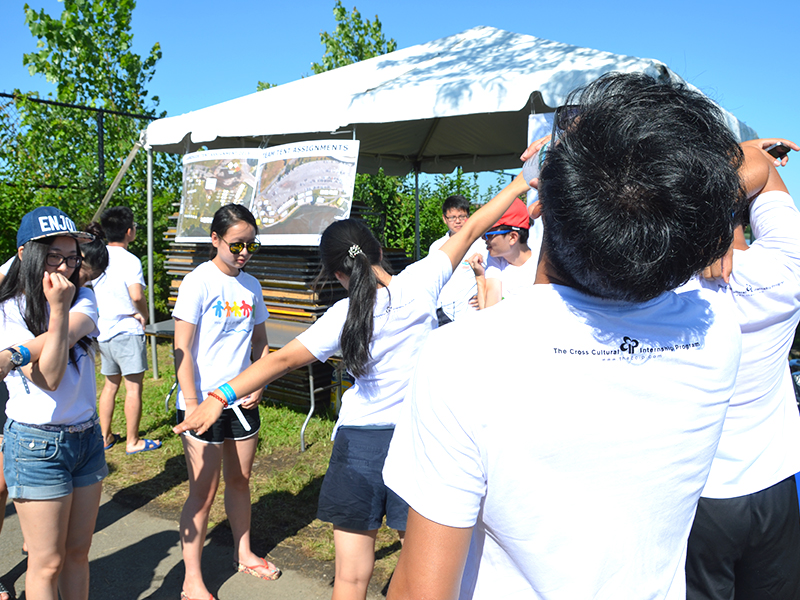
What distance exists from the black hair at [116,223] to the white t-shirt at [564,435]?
4.57 m

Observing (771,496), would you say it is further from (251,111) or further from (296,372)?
(251,111)

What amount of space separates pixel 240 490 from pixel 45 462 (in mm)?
1073

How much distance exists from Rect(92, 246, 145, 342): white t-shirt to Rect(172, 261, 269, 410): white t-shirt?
2.14 metres

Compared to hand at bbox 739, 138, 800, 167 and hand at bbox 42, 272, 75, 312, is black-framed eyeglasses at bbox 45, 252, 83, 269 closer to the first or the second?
hand at bbox 42, 272, 75, 312

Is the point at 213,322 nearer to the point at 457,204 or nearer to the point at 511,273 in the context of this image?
the point at 511,273

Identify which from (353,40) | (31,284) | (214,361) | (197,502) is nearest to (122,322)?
(214,361)

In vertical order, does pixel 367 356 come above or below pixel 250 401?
above

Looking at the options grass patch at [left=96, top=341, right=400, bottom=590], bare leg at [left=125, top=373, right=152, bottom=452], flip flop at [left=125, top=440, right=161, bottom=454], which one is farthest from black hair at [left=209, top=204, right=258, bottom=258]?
flip flop at [left=125, top=440, right=161, bottom=454]

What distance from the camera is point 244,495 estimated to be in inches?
122

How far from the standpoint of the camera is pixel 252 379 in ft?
5.90

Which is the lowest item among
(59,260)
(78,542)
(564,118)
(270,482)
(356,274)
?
(270,482)

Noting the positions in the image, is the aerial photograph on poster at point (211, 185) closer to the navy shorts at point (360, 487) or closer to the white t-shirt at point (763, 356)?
the navy shorts at point (360, 487)

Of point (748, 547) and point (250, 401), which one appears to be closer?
point (748, 547)

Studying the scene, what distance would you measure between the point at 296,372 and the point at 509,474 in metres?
5.20
